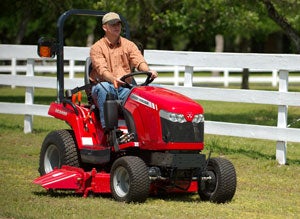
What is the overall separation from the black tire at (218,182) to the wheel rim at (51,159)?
182 centimetres

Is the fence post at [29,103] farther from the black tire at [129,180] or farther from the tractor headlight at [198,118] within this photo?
the tractor headlight at [198,118]

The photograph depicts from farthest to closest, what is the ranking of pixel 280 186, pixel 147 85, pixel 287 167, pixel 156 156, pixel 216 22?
pixel 216 22 < pixel 287 167 < pixel 280 186 < pixel 147 85 < pixel 156 156

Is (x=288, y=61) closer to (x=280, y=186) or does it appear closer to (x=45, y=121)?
(x=280, y=186)

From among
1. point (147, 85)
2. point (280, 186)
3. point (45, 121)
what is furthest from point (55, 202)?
point (45, 121)

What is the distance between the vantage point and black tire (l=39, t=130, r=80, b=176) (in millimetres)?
9469

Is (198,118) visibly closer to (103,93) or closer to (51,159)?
(103,93)

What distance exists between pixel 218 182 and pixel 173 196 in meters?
0.75

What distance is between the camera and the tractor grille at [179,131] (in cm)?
861

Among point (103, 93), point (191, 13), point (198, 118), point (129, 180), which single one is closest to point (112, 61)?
point (103, 93)

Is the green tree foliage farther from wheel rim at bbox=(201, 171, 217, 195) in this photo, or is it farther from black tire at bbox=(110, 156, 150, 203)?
black tire at bbox=(110, 156, 150, 203)

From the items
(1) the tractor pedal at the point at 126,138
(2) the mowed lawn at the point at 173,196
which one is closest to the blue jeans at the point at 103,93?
(1) the tractor pedal at the point at 126,138

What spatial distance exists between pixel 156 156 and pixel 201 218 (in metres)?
1.00

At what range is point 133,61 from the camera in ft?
31.1

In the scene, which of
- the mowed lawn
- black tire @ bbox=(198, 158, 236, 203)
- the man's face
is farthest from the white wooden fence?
the man's face
